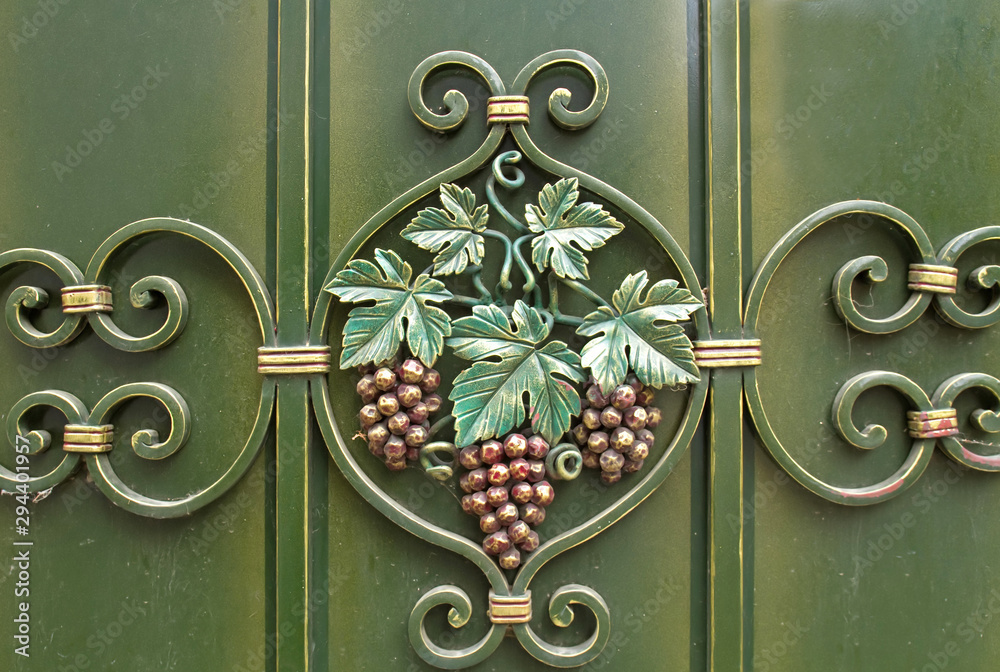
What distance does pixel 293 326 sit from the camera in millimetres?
1032

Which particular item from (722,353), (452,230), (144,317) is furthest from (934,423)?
(144,317)

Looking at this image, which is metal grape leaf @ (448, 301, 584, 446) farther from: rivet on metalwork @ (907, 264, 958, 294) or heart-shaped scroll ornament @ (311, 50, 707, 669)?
rivet on metalwork @ (907, 264, 958, 294)

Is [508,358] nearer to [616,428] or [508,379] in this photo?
[508,379]

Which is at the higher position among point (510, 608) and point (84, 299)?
point (84, 299)

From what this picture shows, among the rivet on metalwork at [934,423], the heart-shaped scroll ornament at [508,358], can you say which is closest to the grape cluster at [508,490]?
the heart-shaped scroll ornament at [508,358]

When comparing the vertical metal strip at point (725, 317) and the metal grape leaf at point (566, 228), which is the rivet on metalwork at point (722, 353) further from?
the metal grape leaf at point (566, 228)

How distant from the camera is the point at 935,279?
3.42 feet

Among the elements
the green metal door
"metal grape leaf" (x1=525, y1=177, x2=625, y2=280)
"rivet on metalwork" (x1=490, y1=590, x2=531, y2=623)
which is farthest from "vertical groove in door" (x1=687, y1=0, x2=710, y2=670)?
"rivet on metalwork" (x1=490, y1=590, x2=531, y2=623)

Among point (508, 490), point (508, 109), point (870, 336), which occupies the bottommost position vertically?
point (508, 490)

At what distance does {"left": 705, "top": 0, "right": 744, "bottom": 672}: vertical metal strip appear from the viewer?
1.01m

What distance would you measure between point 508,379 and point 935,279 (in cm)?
69

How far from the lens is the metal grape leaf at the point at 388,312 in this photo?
0.99 m

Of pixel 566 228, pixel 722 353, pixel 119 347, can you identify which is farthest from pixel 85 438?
pixel 722 353

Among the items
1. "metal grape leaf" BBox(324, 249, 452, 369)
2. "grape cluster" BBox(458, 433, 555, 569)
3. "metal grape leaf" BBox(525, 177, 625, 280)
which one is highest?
"metal grape leaf" BBox(525, 177, 625, 280)
